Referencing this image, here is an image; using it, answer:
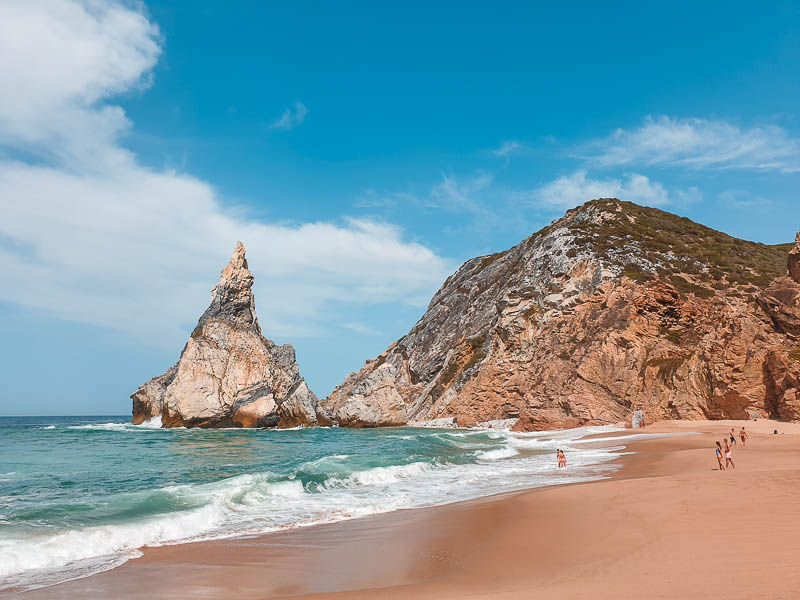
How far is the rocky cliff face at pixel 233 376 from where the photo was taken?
49281 mm

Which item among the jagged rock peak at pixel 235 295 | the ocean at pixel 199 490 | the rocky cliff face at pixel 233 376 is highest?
the jagged rock peak at pixel 235 295

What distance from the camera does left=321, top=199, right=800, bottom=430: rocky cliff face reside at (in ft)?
110

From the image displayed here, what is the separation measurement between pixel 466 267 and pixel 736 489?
77352mm

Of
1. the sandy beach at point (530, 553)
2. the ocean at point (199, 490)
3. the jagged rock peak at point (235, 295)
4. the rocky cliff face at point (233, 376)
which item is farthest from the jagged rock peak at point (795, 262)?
the jagged rock peak at point (235, 295)

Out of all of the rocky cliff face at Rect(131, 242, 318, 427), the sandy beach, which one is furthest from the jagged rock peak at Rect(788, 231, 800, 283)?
the rocky cliff face at Rect(131, 242, 318, 427)

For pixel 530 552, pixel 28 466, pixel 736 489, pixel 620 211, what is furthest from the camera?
pixel 620 211

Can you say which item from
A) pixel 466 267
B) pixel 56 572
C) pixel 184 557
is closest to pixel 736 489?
pixel 184 557

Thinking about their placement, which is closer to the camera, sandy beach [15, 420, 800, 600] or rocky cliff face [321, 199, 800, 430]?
sandy beach [15, 420, 800, 600]

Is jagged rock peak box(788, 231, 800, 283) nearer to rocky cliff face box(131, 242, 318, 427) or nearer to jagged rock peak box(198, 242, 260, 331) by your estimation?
rocky cliff face box(131, 242, 318, 427)

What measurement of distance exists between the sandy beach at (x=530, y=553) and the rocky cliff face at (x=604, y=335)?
2430 cm

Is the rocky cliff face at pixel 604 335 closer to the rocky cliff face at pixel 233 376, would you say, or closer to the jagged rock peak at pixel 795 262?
the jagged rock peak at pixel 795 262

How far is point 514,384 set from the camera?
50.8m

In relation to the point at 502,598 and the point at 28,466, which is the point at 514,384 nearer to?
the point at 28,466

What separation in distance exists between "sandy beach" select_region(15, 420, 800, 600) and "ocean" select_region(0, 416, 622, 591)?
1029 millimetres
